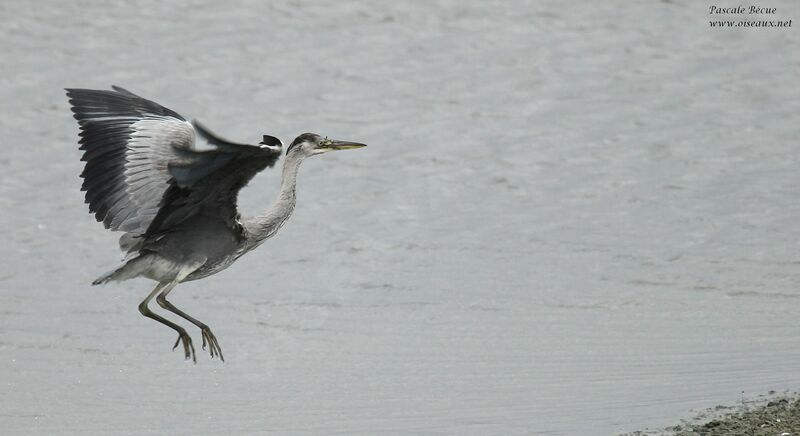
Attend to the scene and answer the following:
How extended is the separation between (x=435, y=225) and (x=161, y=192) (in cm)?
434

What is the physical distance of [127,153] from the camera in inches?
329

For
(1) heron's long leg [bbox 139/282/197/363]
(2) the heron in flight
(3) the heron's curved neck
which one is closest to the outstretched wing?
(2) the heron in flight

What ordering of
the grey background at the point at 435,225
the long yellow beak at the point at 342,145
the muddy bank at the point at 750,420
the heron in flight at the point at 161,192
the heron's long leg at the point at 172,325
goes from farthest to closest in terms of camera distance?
the grey background at the point at 435,225 < the long yellow beak at the point at 342,145 < the heron's long leg at the point at 172,325 < the heron in flight at the point at 161,192 < the muddy bank at the point at 750,420

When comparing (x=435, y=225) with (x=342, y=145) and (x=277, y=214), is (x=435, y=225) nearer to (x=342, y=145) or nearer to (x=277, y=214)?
(x=342, y=145)

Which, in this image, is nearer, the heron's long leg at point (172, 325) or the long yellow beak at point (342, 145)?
the heron's long leg at point (172, 325)

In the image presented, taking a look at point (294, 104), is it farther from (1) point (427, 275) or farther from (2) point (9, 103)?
(1) point (427, 275)

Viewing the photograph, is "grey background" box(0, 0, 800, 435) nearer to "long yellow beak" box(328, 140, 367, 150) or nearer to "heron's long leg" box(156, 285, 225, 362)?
"heron's long leg" box(156, 285, 225, 362)

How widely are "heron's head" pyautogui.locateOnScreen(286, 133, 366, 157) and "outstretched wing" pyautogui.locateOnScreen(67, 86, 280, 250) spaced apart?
27.6 inches

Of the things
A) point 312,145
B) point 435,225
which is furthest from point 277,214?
point 435,225

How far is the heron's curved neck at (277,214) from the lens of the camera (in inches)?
348

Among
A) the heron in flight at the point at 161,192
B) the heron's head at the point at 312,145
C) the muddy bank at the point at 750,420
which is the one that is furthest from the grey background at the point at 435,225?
the heron's head at the point at 312,145

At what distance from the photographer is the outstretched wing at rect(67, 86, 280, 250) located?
27.2 ft

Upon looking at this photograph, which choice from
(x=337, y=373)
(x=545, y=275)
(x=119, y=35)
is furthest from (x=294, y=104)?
(x=337, y=373)

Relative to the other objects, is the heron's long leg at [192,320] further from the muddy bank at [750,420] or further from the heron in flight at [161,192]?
the muddy bank at [750,420]
